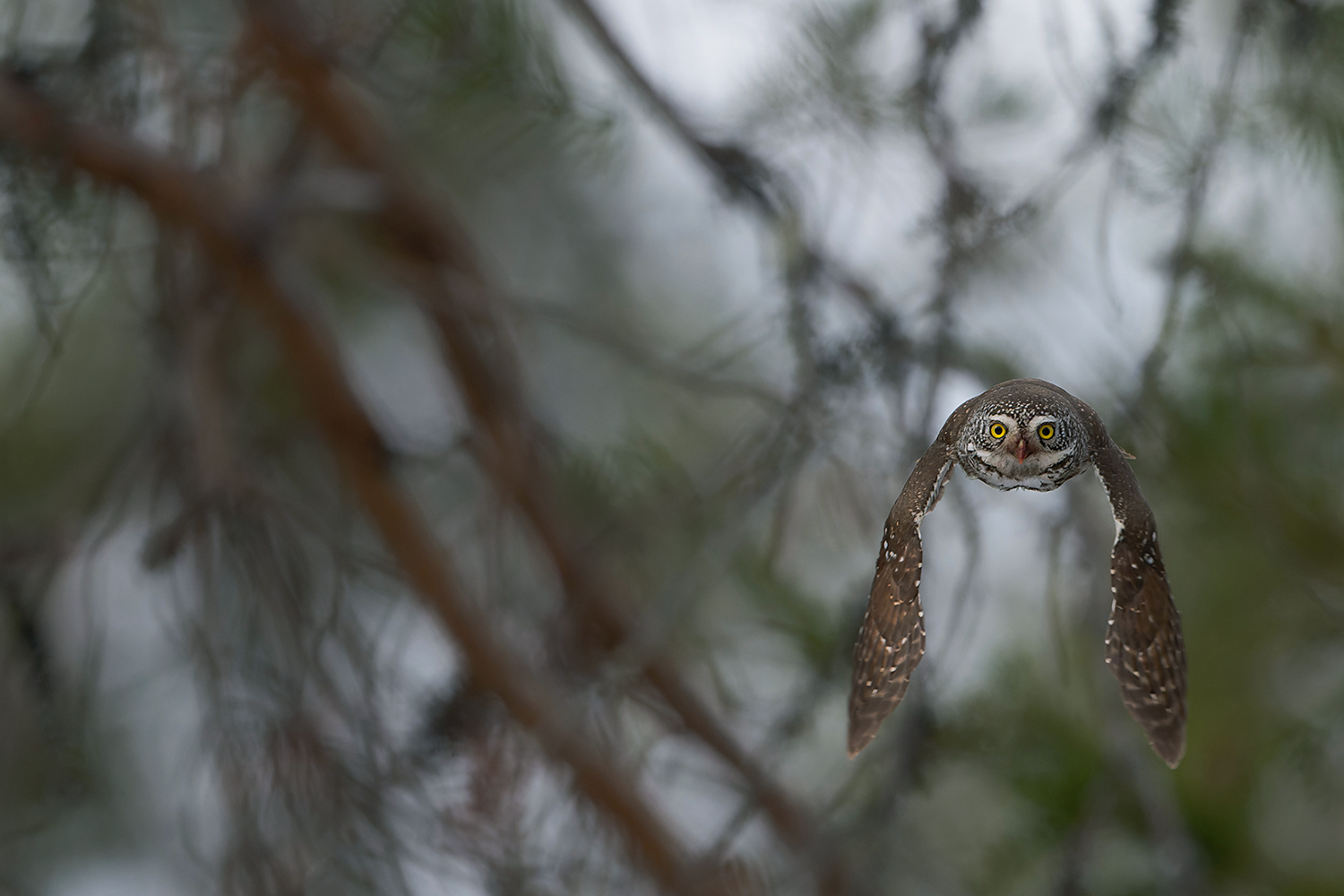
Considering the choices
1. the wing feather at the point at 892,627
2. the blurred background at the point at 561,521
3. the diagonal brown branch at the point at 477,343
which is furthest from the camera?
the diagonal brown branch at the point at 477,343

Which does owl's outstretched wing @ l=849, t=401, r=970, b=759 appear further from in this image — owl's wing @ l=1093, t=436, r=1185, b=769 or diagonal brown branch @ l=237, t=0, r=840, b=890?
diagonal brown branch @ l=237, t=0, r=840, b=890

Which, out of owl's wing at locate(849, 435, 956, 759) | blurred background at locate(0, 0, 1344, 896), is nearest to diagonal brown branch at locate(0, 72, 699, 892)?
blurred background at locate(0, 0, 1344, 896)

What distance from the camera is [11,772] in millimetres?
1778

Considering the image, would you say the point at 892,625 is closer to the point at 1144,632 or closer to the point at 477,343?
the point at 1144,632

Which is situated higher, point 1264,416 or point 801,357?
point 801,357

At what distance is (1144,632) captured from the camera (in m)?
0.26

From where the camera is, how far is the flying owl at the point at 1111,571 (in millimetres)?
252

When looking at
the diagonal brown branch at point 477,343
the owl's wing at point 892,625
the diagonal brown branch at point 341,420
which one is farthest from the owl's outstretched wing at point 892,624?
the diagonal brown branch at point 477,343

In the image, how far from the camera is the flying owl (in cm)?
25

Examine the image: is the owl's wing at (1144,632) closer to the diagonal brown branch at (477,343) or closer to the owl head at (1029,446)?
the owl head at (1029,446)

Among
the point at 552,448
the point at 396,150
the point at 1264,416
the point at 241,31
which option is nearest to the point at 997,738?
the point at 1264,416

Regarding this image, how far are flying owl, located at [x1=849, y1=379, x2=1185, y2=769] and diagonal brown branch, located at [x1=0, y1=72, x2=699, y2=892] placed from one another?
3.77 feet

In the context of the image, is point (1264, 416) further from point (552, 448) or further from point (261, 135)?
point (261, 135)

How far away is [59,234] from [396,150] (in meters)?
0.64
